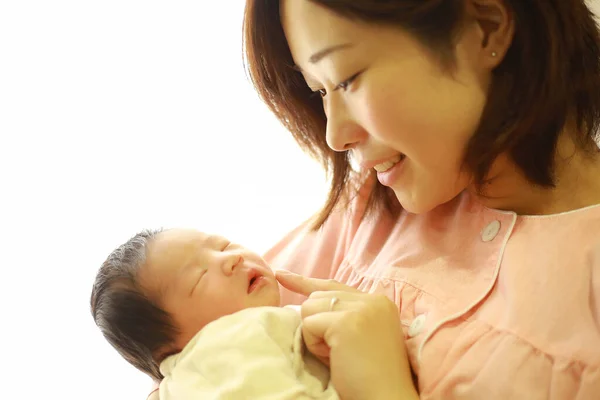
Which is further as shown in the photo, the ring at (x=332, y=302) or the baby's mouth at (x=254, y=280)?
the baby's mouth at (x=254, y=280)

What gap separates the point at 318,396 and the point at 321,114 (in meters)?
0.54

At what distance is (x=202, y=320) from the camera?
105 cm

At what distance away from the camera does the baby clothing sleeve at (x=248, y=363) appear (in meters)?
0.88

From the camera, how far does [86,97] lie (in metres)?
1.59

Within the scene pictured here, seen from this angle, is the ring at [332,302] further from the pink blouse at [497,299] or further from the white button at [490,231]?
the white button at [490,231]

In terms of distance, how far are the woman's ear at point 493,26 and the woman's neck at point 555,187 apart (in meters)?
0.18

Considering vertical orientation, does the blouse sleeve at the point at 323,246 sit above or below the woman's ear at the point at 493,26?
below

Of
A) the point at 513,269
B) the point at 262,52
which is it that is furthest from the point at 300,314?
the point at 262,52

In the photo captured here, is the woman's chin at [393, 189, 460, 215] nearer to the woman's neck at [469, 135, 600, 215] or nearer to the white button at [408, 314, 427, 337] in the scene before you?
the woman's neck at [469, 135, 600, 215]

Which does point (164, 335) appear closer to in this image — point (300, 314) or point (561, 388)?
point (300, 314)

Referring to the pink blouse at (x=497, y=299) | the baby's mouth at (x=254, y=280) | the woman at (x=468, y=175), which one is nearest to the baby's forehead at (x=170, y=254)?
the baby's mouth at (x=254, y=280)

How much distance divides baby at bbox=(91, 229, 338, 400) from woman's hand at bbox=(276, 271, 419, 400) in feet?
0.11

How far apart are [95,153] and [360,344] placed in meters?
1.01

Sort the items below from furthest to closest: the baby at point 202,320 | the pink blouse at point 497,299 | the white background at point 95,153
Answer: the white background at point 95,153 → the baby at point 202,320 → the pink blouse at point 497,299
